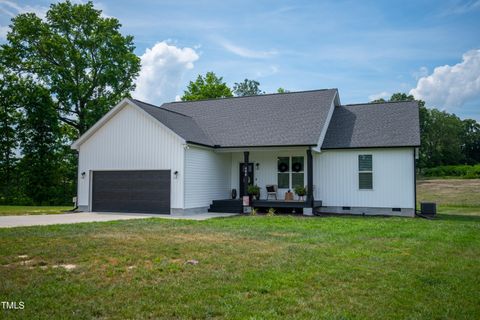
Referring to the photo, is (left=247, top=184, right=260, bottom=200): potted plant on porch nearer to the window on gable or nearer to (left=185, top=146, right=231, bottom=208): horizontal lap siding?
(left=185, top=146, right=231, bottom=208): horizontal lap siding

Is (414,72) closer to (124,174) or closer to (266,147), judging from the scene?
(266,147)

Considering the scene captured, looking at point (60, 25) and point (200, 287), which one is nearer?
point (200, 287)

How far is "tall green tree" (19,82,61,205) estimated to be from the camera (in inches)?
1174

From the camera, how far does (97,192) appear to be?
19438mm

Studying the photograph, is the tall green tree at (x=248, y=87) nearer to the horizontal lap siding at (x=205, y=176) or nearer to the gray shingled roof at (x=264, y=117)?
the gray shingled roof at (x=264, y=117)

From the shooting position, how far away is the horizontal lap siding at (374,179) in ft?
58.5

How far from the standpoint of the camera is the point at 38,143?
30359mm

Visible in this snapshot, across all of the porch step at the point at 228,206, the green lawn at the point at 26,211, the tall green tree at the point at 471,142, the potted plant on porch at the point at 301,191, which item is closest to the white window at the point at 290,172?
the potted plant on porch at the point at 301,191

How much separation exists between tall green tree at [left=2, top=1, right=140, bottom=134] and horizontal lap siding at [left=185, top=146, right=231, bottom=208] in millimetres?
14874

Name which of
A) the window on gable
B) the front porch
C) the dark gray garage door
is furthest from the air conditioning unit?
the dark gray garage door

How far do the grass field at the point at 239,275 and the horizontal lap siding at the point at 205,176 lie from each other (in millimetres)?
7263

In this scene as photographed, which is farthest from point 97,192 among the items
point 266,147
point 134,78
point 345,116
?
point 134,78

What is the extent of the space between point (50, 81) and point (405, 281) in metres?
31.0

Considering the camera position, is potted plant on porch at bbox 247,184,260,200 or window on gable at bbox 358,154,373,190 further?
potted plant on porch at bbox 247,184,260,200
